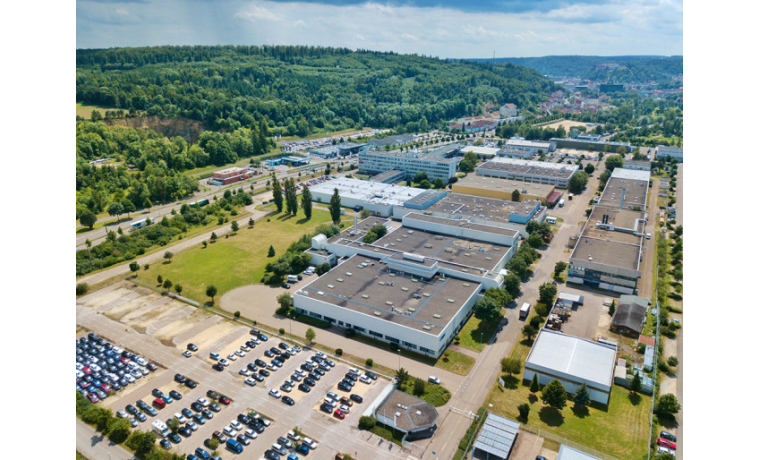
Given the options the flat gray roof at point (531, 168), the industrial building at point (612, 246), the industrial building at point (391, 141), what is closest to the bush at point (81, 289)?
the industrial building at point (612, 246)

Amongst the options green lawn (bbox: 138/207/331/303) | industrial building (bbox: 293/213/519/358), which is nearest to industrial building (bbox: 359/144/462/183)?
green lawn (bbox: 138/207/331/303)

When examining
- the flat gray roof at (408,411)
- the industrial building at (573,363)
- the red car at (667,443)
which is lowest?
the red car at (667,443)

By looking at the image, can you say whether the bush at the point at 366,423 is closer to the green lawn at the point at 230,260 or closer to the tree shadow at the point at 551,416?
the tree shadow at the point at 551,416

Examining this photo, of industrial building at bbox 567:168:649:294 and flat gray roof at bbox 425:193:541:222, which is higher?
flat gray roof at bbox 425:193:541:222

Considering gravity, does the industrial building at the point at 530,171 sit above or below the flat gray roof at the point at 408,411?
above

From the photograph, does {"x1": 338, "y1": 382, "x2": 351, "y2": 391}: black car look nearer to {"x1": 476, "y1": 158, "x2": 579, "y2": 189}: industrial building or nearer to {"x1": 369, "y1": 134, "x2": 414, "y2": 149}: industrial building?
{"x1": 476, "y1": 158, "x2": 579, "y2": 189}: industrial building

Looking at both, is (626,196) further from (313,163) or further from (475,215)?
(313,163)
